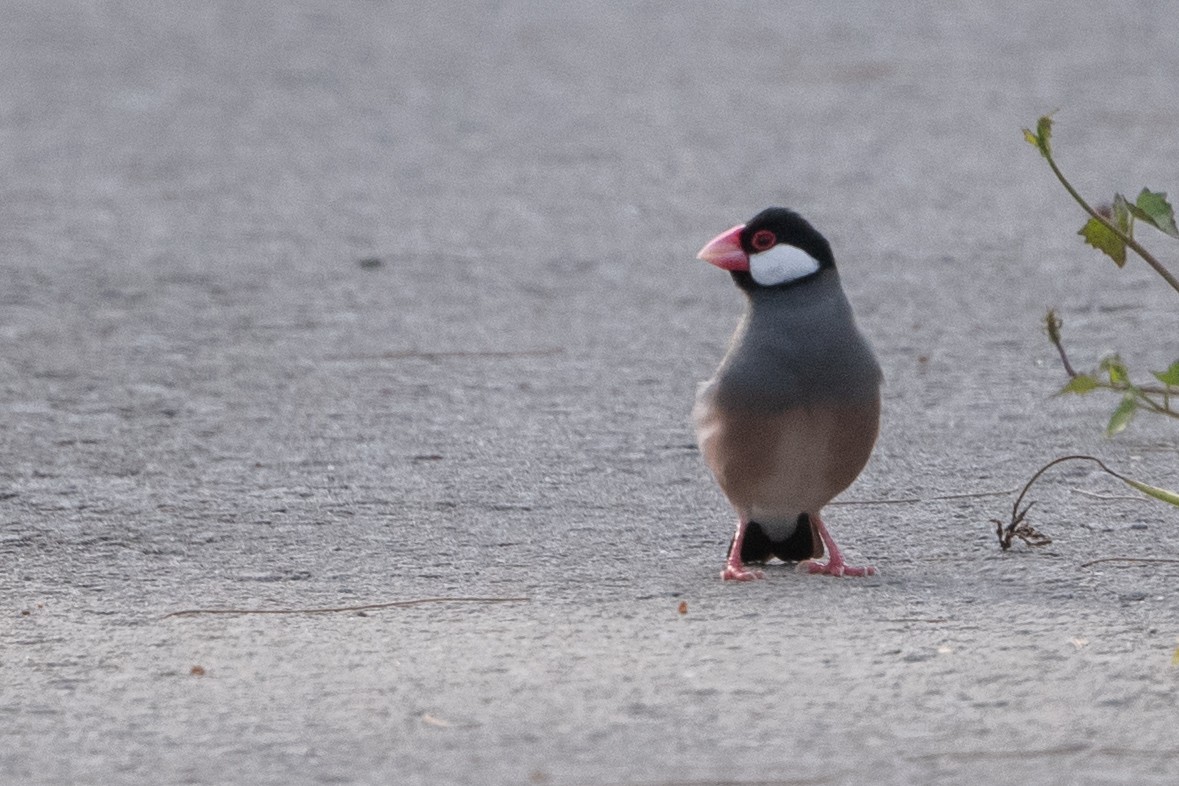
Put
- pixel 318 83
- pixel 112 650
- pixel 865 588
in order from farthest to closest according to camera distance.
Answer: pixel 318 83 → pixel 865 588 → pixel 112 650

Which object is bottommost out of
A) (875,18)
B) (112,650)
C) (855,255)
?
(112,650)

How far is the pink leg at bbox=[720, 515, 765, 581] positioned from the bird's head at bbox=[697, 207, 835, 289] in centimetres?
56

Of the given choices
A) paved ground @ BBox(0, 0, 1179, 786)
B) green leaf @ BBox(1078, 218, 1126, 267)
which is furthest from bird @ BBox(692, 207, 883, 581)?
green leaf @ BBox(1078, 218, 1126, 267)

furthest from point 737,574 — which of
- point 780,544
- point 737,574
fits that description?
point 780,544

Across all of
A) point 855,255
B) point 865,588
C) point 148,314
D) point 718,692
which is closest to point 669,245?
point 855,255

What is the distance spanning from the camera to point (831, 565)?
4.52 meters

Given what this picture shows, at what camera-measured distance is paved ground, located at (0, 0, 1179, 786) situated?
3654 mm

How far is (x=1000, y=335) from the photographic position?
23.0ft

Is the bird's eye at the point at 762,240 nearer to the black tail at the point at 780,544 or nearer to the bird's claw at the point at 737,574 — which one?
the black tail at the point at 780,544

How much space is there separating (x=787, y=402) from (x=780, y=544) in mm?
374

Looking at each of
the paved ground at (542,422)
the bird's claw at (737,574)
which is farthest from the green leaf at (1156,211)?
the bird's claw at (737,574)

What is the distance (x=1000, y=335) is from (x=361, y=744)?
4002 mm

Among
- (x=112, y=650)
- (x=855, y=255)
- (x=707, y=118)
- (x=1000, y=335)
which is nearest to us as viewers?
(x=112, y=650)

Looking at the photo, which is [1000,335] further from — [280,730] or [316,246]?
[280,730]
